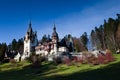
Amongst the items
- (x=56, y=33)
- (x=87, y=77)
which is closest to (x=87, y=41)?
(x=56, y=33)

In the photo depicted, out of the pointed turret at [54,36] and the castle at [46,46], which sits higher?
the pointed turret at [54,36]

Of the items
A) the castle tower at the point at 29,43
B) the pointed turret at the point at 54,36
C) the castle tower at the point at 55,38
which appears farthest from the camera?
the castle tower at the point at 29,43

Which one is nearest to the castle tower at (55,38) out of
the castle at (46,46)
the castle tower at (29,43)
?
the castle at (46,46)

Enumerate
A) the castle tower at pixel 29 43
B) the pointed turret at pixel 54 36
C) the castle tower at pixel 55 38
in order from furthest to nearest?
the castle tower at pixel 29 43 < the pointed turret at pixel 54 36 < the castle tower at pixel 55 38

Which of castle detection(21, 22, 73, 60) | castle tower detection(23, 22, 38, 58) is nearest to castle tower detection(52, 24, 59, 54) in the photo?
castle detection(21, 22, 73, 60)

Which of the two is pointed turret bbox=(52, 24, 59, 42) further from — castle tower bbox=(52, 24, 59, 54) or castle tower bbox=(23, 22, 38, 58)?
castle tower bbox=(23, 22, 38, 58)

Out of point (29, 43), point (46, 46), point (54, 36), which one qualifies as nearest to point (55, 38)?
point (54, 36)

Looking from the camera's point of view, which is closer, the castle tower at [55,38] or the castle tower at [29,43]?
the castle tower at [55,38]

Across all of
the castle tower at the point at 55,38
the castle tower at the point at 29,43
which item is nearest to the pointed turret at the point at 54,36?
the castle tower at the point at 55,38

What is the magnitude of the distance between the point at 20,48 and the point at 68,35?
102 feet

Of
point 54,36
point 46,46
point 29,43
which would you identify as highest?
point 54,36

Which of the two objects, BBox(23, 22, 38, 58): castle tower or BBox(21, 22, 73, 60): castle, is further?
BBox(23, 22, 38, 58): castle tower

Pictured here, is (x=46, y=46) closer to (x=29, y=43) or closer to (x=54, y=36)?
(x=54, y=36)

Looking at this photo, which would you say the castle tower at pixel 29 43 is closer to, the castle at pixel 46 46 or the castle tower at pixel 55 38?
the castle at pixel 46 46
